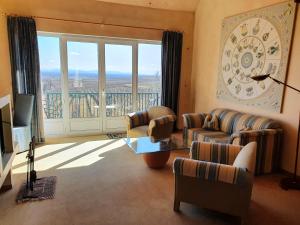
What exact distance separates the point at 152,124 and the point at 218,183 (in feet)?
6.30

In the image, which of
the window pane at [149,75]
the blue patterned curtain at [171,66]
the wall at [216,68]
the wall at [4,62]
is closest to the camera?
the wall at [216,68]

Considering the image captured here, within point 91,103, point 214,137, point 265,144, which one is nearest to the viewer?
point 265,144

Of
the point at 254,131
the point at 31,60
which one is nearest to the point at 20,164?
the point at 31,60

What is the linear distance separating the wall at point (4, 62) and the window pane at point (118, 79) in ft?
6.16

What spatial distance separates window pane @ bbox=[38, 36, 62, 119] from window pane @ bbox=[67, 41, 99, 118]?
0.23 meters

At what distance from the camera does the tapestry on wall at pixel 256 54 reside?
334 centimetres

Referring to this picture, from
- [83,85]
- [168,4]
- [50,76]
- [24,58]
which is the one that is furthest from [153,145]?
[168,4]

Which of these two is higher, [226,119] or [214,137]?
[226,119]

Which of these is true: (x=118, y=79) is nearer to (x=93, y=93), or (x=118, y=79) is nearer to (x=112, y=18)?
(x=93, y=93)

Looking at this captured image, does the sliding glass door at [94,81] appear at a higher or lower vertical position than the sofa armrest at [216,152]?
higher

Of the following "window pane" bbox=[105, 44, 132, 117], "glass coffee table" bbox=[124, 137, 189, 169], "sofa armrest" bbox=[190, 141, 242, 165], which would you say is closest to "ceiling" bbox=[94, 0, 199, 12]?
"window pane" bbox=[105, 44, 132, 117]

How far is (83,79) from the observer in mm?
5023

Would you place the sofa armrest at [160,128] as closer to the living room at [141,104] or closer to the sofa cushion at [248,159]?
the living room at [141,104]

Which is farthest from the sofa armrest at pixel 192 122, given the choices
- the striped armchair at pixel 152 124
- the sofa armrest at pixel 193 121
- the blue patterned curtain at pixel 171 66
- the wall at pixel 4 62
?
the wall at pixel 4 62
